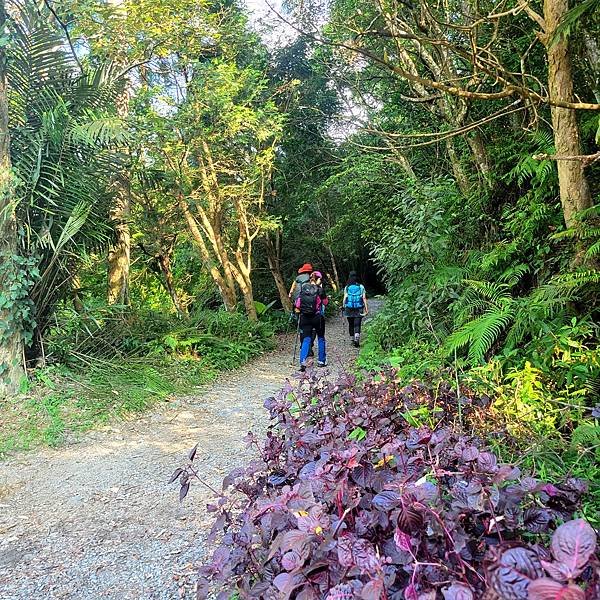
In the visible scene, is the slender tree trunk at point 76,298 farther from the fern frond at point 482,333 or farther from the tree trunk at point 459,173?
the tree trunk at point 459,173

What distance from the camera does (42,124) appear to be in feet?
19.4

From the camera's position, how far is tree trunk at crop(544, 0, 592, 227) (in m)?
3.47

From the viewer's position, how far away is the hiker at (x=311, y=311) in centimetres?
743

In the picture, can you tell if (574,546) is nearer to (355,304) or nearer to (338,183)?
(355,304)

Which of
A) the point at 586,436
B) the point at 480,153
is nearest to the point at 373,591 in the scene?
the point at 586,436

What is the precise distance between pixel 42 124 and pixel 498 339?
6.01 meters

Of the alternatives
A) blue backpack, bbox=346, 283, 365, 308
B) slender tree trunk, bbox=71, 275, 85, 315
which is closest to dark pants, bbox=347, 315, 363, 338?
blue backpack, bbox=346, 283, 365, 308

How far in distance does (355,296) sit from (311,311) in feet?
7.64

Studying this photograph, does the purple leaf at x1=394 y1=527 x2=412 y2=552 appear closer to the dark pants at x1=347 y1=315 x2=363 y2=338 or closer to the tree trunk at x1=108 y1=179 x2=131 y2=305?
the tree trunk at x1=108 y1=179 x2=131 y2=305

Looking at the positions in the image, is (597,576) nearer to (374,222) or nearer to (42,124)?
(42,124)

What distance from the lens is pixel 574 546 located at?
85cm

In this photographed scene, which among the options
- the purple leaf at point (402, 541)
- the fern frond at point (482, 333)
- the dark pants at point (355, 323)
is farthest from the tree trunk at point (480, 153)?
the purple leaf at point (402, 541)

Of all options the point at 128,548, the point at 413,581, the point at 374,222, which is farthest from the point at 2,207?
the point at 374,222

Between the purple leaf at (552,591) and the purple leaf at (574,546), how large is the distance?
0.16ft
